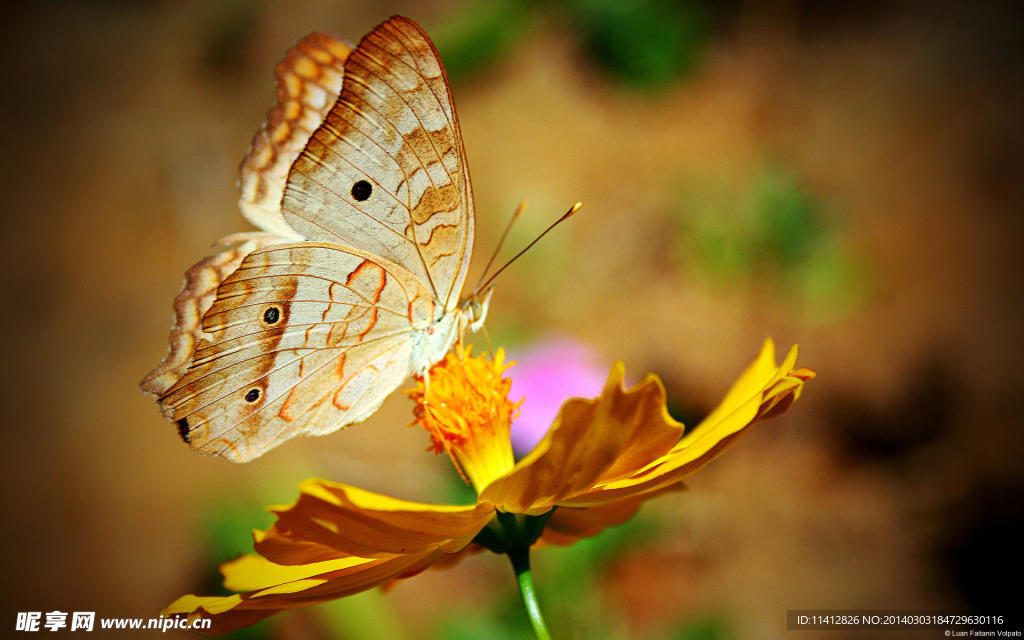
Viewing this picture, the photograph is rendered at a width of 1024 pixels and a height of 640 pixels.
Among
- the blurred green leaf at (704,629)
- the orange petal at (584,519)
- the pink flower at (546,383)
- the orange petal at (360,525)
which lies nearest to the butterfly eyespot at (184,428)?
the orange petal at (360,525)

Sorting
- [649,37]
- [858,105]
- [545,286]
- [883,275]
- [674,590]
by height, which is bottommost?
[674,590]

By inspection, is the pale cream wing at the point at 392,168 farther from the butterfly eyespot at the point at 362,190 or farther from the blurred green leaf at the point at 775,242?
the blurred green leaf at the point at 775,242

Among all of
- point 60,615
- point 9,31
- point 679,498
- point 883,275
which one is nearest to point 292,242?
point 679,498

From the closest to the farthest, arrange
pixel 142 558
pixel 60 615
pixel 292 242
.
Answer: pixel 292 242 < pixel 60 615 < pixel 142 558

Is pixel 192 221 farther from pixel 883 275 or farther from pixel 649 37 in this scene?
pixel 883 275

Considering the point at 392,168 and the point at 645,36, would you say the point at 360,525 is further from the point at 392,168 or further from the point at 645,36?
the point at 645,36

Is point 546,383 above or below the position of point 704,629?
above

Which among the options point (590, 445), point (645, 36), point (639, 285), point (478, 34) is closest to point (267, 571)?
point (590, 445)

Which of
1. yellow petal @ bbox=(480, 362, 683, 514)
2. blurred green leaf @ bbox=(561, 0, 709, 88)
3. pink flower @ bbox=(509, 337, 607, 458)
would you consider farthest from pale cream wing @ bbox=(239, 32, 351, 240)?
blurred green leaf @ bbox=(561, 0, 709, 88)
